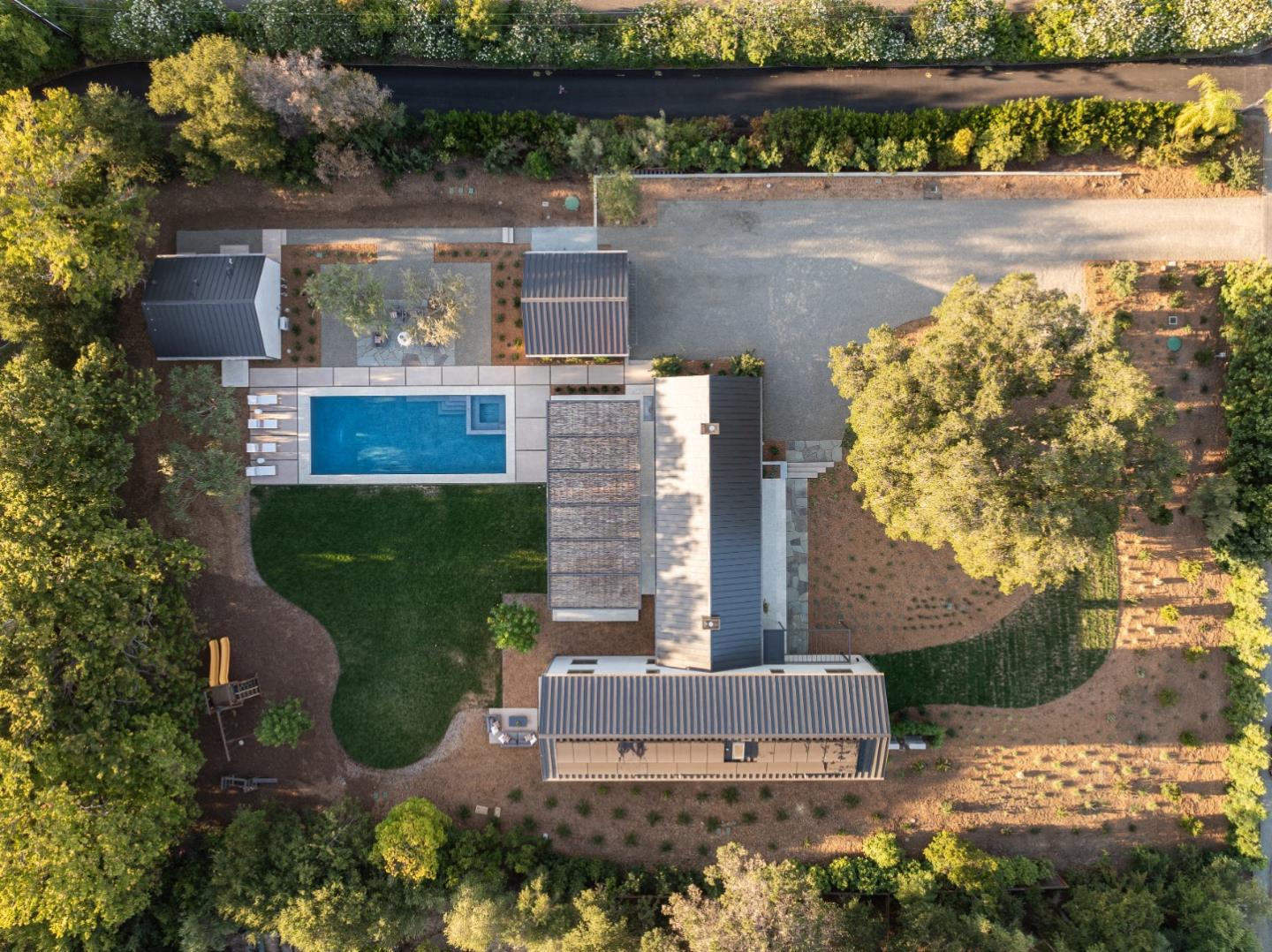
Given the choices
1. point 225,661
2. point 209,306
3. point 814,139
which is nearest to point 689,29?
point 814,139

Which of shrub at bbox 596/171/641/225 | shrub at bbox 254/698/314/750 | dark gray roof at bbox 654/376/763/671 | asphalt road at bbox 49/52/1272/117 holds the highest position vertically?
asphalt road at bbox 49/52/1272/117

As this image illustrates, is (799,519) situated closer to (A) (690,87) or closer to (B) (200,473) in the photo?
(A) (690,87)

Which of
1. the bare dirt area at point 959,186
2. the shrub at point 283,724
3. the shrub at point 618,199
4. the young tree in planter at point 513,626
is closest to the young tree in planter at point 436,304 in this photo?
the shrub at point 618,199

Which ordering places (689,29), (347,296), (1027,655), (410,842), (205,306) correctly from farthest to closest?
(1027,655), (205,306), (689,29), (347,296), (410,842)

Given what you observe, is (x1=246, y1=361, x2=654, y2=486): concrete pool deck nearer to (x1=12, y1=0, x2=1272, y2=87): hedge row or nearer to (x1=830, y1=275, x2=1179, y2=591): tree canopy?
(x1=830, y1=275, x2=1179, y2=591): tree canopy

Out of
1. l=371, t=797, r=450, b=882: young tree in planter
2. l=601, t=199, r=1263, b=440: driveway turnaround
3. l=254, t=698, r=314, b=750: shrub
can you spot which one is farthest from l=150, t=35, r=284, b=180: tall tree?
l=371, t=797, r=450, b=882: young tree in planter
